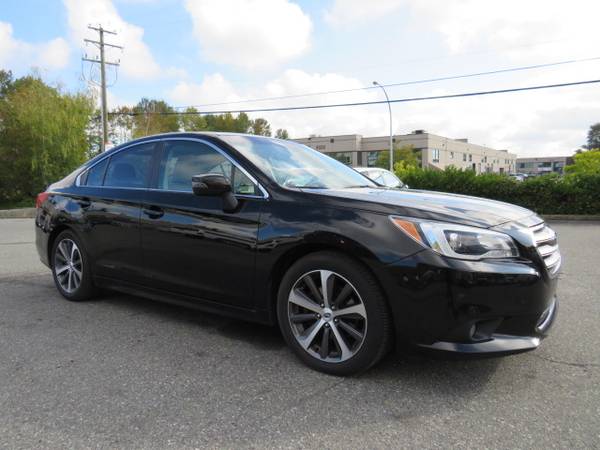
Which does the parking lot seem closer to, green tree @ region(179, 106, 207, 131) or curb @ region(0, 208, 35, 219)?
curb @ region(0, 208, 35, 219)

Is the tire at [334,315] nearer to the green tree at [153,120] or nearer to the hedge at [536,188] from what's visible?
the hedge at [536,188]

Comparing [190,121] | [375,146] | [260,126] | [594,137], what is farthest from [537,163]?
[190,121]

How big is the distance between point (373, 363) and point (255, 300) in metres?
0.92

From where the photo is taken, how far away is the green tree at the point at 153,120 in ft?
185

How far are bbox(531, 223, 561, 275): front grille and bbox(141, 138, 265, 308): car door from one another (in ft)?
5.74

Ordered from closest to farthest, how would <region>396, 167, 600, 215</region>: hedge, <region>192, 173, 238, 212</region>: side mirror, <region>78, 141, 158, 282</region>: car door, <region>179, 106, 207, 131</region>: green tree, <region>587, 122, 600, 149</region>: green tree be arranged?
1. <region>192, 173, 238, 212</region>: side mirror
2. <region>78, 141, 158, 282</region>: car door
3. <region>396, 167, 600, 215</region>: hedge
4. <region>179, 106, 207, 131</region>: green tree
5. <region>587, 122, 600, 149</region>: green tree

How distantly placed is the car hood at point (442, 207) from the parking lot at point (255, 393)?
816 mm

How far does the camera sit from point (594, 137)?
10275 cm

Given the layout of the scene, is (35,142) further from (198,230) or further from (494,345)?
(494,345)

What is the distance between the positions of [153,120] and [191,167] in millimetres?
60909

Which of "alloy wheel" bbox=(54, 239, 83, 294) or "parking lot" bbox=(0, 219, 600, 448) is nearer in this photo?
"parking lot" bbox=(0, 219, 600, 448)

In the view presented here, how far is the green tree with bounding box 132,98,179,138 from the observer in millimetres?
56375

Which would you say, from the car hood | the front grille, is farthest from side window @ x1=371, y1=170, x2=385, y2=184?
the front grille

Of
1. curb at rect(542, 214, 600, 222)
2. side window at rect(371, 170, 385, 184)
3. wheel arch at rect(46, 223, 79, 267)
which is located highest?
side window at rect(371, 170, 385, 184)
